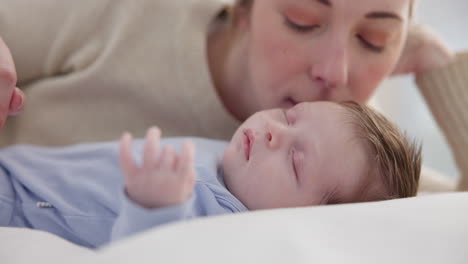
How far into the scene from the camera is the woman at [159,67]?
115 centimetres

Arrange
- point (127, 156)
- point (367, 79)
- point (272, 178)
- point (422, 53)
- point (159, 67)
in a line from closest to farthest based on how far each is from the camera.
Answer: point (127, 156) < point (272, 178) < point (367, 79) < point (159, 67) < point (422, 53)

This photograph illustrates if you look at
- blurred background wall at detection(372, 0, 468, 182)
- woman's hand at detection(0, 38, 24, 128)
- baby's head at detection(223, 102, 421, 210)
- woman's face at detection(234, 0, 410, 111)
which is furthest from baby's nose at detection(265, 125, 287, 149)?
blurred background wall at detection(372, 0, 468, 182)

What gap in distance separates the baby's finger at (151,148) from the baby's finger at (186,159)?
1.2 inches

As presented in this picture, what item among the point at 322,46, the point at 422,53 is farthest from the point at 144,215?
the point at 422,53

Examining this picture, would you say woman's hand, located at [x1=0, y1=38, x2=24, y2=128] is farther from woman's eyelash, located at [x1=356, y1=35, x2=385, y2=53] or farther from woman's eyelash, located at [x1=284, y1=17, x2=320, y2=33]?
woman's eyelash, located at [x1=356, y1=35, x2=385, y2=53]

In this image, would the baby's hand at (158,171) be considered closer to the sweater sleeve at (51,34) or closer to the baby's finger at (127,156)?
the baby's finger at (127,156)

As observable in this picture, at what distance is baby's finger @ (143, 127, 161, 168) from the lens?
2.05 feet

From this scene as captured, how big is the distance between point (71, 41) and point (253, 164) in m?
0.64

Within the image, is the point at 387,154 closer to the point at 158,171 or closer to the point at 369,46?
the point at 369,46

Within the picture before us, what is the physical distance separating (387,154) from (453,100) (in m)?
0.68

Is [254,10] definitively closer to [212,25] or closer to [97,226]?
[212,25]

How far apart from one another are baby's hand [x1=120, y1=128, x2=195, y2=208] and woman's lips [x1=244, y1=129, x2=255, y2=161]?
28 centimetres

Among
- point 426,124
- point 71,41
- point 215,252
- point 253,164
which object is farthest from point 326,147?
point 426,124

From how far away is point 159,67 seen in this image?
1312 millimetres
